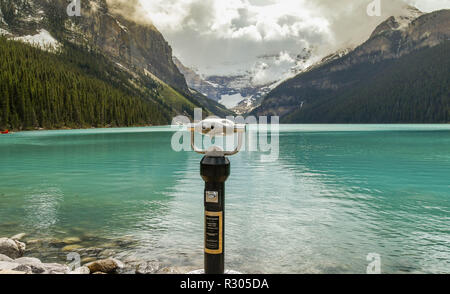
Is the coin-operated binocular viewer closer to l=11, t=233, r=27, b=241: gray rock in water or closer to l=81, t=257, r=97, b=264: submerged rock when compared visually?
l=81, t=257, r=97, b=264: submerged rock

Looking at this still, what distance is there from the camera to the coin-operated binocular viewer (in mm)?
6160

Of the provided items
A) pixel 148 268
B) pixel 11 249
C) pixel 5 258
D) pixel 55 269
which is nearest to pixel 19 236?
pixel 11 249

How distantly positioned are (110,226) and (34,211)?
4.67 meters

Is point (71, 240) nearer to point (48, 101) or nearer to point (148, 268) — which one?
point (148, 268)

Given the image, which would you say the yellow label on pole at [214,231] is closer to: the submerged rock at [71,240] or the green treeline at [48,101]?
the submerged rock at [71,240]

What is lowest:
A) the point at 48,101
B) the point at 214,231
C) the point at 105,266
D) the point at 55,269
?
the point at 105,266

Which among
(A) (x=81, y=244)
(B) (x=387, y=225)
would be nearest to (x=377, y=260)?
(B) (x=387, y=225)

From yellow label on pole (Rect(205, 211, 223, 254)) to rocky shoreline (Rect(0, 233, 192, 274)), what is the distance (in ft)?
6.45

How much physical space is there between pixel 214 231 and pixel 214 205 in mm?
493

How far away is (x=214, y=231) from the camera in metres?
6.37

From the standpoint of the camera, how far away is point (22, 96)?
365ft

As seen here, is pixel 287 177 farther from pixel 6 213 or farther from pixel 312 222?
pixel 6 213

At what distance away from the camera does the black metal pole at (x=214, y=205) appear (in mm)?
6152

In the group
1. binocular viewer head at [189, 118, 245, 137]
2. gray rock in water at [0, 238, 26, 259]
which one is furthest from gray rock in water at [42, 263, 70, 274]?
binocular viewer head at [189, 118, 245, 137]
